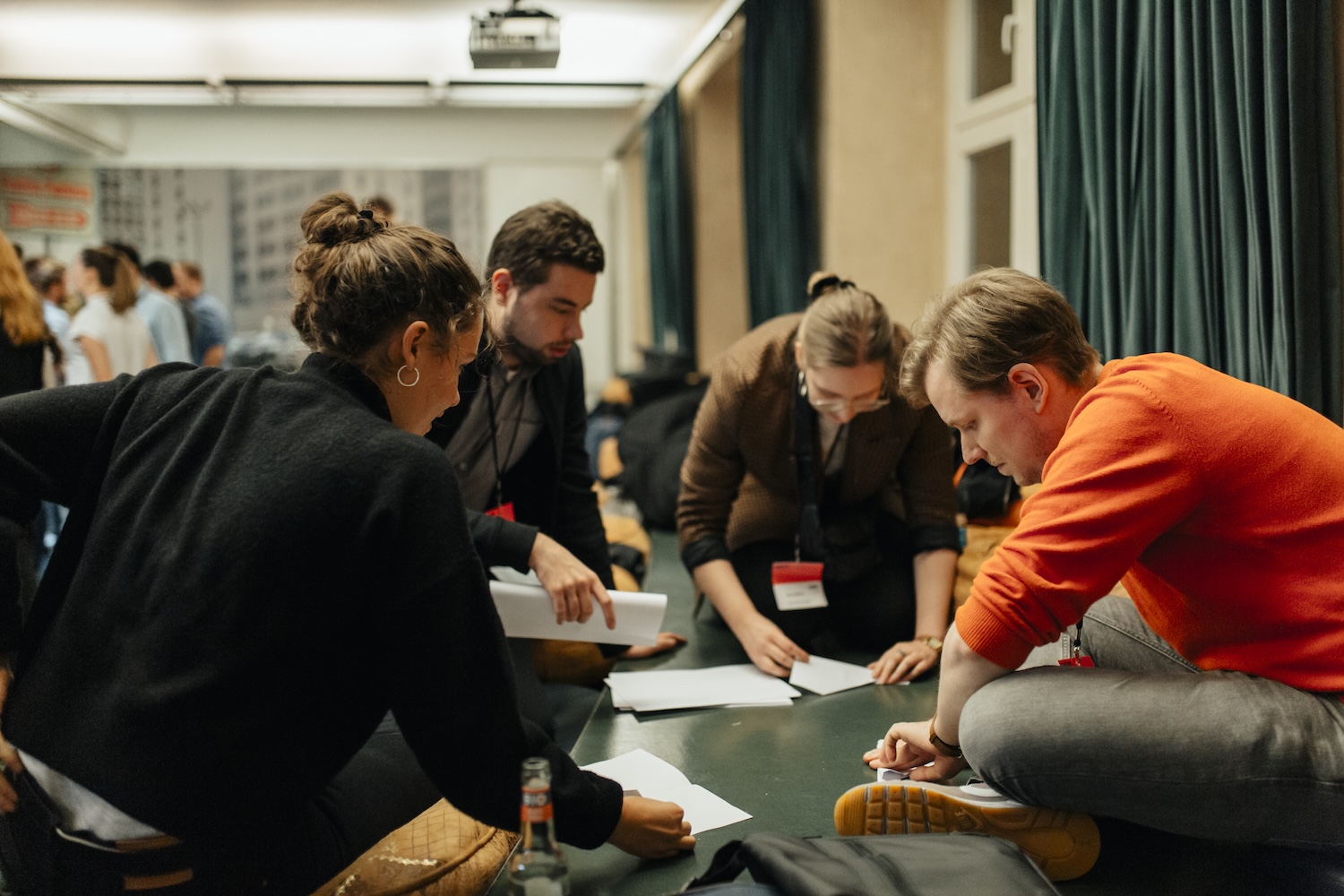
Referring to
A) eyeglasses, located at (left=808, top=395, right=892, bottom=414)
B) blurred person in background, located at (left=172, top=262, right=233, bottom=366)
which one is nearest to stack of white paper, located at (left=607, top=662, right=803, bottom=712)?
eyeglasses, located at (left=808, top=395, right=892, bottom=414)

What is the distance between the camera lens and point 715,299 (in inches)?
260

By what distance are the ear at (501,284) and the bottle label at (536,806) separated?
1237 mm

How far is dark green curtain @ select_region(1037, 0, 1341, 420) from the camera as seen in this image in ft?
6.03

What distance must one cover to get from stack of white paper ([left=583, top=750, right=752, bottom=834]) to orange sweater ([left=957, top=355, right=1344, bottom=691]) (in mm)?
506

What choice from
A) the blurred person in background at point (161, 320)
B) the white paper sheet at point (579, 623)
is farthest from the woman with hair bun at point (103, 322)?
the white paper sheet at point (579, 623)

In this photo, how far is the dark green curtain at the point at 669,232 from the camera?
21.3ft

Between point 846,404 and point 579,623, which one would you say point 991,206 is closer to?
point 846,404

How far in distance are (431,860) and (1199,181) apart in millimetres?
1867

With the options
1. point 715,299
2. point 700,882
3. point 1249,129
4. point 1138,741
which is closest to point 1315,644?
point 1138,741

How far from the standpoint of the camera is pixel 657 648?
2465 millimetres

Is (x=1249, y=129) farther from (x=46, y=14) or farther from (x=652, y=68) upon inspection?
(x=46, y=14)

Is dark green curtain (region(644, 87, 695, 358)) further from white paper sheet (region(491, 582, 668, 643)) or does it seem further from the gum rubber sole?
the gum rubber sole

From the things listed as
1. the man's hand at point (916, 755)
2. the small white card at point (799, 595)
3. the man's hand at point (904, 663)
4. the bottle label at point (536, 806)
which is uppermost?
the bottle label at point (536, 806)

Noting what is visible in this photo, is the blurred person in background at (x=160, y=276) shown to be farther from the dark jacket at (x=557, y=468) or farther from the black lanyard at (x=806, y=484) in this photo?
the black lanyard at (x=806, y=484)
